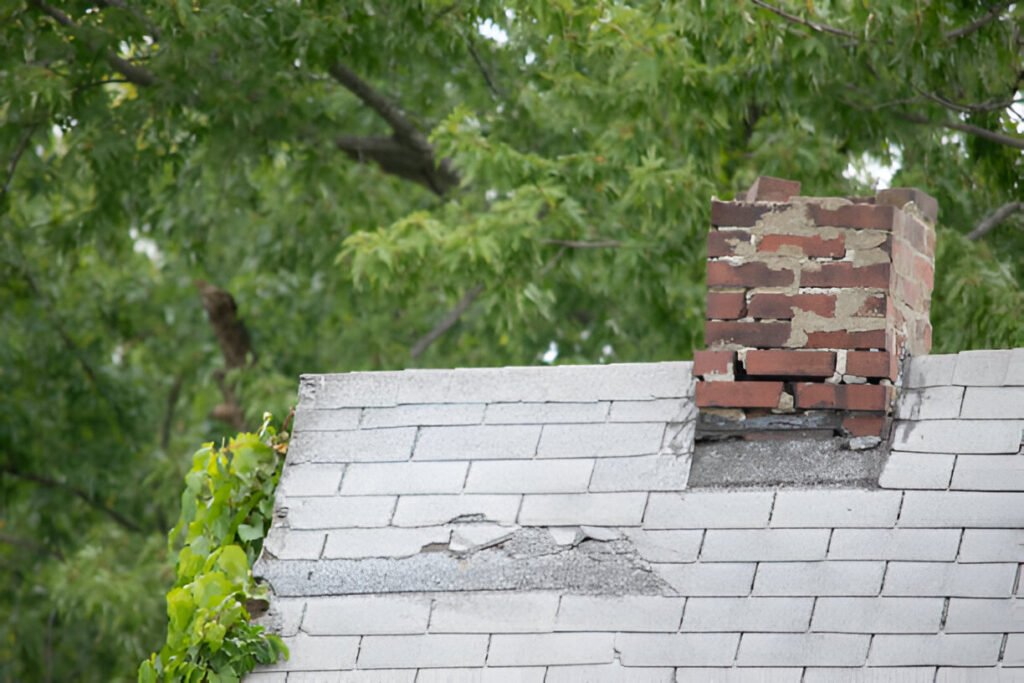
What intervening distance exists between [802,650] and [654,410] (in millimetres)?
984

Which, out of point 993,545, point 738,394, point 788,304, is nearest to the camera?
point 993,545

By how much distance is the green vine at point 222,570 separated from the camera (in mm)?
4203

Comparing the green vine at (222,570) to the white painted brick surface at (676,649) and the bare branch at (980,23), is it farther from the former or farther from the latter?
the bare branch at (980,23)

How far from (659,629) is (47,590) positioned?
38.7 ft

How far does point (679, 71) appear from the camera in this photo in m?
9.36

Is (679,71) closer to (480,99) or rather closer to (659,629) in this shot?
(480,99)

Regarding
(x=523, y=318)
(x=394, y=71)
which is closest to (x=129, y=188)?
(x=394, y=71)

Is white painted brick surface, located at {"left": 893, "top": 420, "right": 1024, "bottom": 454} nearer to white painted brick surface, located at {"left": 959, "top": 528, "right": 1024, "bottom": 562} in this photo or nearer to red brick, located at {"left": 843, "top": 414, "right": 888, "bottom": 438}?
red brick, located at {"left": 843, "top": 414, "right": 888, "bottom": 438}

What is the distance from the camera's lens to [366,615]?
4.31m

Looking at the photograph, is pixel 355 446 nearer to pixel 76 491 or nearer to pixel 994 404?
pixel 994 404

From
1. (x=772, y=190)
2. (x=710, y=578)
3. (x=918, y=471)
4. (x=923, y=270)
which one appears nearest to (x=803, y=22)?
(x=923, y=270)

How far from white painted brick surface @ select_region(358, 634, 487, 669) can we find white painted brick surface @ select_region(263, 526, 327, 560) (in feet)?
1.25

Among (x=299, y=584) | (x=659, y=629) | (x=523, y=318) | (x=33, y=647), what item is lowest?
(x=33, y=647)

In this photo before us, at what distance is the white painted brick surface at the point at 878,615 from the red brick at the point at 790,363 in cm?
84
